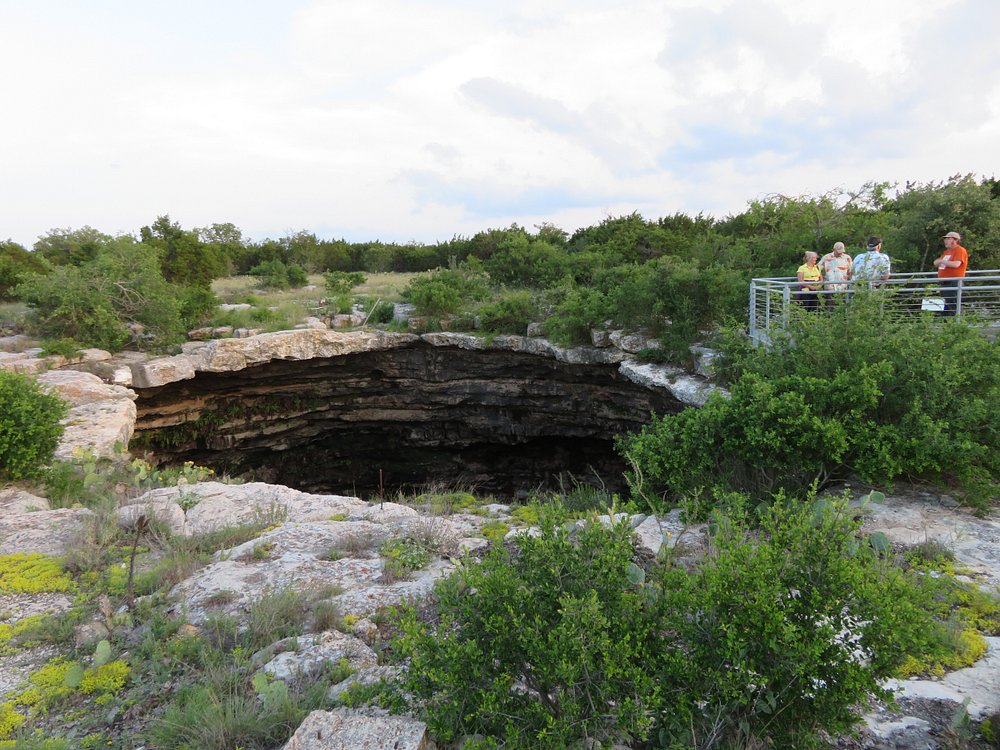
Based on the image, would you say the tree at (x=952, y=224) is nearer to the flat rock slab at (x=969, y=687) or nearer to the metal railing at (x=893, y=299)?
the metal railing at (x=893, y=299)

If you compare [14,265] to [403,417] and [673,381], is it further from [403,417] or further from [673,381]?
[673,381]

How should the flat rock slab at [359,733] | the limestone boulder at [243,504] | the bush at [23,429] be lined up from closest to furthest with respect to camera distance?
1. the flat rock slab at [359,733]
2. the limestone boulder at [243,504]
3. the bush at [23,429]

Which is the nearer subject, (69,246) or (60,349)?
(60,349)

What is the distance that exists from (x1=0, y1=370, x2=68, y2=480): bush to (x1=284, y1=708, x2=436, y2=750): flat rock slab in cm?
553

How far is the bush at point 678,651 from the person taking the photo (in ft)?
6.89

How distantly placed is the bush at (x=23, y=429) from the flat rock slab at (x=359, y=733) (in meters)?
5.53

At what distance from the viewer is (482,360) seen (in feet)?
46.6

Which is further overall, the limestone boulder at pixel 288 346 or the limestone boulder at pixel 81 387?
the limestone boulder at pixel 288 346

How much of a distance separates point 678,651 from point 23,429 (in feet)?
22.7

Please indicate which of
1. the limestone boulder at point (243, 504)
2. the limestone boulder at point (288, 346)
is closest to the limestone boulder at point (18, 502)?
the limestone boulder at point (243, 504)

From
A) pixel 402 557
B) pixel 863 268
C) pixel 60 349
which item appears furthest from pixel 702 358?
pixel 60 349

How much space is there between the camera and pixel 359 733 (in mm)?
2303

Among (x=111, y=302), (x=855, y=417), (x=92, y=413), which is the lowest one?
(x=92, y=413)

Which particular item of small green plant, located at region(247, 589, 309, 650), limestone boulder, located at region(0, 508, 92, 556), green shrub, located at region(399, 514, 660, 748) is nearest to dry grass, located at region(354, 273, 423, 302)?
limestone boulder, located at region(0, 508, 92, 556)
